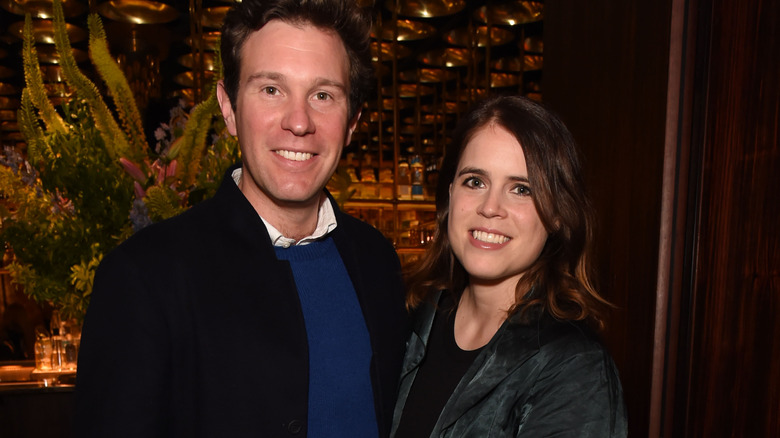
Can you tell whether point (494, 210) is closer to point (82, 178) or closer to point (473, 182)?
point (473, 182)

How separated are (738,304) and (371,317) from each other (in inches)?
34.5

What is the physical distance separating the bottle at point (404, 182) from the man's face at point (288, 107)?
152 inches

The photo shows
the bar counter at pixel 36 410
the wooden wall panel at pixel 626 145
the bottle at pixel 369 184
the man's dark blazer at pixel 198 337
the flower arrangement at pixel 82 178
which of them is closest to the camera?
the man's dark blazer at pixel 198 337

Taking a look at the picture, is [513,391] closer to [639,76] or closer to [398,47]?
[639,76]

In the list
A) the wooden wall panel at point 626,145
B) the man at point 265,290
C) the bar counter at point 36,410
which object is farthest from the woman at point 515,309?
the bar counter at point 36,410

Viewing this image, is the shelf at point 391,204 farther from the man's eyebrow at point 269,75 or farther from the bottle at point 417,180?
the man's eyebrow at point 269,75

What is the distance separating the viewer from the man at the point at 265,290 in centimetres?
90

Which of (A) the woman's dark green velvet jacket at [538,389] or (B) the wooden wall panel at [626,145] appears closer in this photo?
(A) the woman's dark green velvet jacket at [538,389]

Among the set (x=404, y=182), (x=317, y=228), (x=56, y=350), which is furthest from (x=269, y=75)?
(x=404, y=182)

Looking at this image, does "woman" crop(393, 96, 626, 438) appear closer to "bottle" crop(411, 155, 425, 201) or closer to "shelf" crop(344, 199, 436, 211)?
"shelf" crop(344, 199, 436, 211)

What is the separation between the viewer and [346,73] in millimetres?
1188

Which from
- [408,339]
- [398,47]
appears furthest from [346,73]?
[398,47]

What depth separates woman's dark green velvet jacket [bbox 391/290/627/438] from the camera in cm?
98

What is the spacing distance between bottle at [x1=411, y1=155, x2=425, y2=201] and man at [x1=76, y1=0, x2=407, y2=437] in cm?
361
